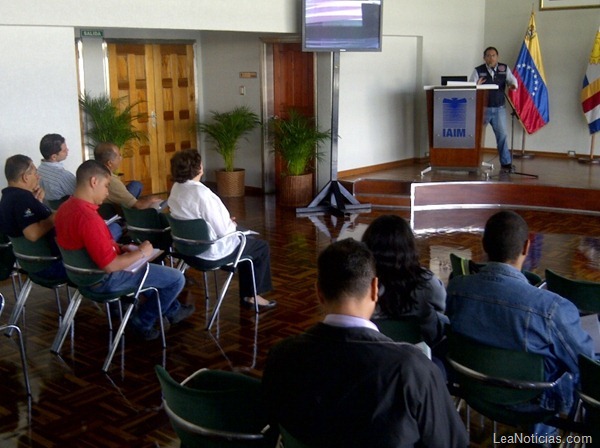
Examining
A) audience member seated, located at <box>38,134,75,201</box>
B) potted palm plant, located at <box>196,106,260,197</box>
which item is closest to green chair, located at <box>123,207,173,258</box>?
audience member seated, located at <box>38,134,75,201</box>

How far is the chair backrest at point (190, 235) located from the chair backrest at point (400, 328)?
6.27ft

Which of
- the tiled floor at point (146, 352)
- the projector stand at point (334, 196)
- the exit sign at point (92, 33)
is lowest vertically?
the tiled floor at point (146, 352)

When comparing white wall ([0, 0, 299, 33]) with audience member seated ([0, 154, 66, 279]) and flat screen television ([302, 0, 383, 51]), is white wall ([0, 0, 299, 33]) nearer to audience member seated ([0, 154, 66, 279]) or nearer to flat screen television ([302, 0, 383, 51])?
flat screen television ([302, 0, 383, 51])

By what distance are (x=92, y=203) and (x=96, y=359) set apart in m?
0.95

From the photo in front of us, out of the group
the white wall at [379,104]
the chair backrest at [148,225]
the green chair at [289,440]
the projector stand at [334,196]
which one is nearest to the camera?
the green chair at [289,440]

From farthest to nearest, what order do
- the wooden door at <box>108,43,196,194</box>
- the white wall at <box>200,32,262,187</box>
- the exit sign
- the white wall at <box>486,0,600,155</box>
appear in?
1. the white wall at <box>486,0,600,155</box>
2. the white wall at <box>200,32,262,187</box>
3. the wooden door at <box>108,43,196,194</box>
4. the exit sign

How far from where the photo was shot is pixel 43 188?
5.29 meters

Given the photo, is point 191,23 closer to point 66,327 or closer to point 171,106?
point 171,106

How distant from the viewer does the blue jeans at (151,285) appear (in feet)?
13.2

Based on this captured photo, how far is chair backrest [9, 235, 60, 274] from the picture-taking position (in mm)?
4207

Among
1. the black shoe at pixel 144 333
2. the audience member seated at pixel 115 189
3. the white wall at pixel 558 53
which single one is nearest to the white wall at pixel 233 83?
the white wall at pixel 558 53

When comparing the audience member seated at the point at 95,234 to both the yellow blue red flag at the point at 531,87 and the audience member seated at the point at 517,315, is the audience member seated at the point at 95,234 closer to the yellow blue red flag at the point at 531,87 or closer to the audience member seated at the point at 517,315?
the audience member seated at the point at 517,315

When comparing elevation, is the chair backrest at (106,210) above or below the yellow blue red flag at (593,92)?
below

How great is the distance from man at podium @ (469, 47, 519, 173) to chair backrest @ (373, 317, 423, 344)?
6.60m
